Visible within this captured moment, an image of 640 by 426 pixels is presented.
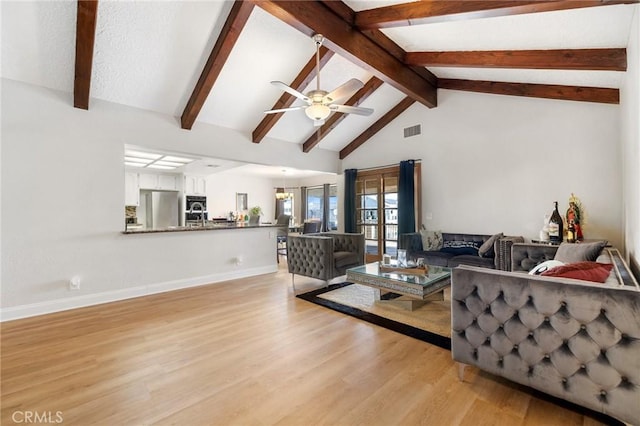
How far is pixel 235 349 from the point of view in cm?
251

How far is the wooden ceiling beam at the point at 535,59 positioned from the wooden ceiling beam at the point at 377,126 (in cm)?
176

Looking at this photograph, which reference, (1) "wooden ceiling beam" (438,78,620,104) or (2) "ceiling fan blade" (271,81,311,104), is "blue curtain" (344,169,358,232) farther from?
(2) "ceiling fan blade" (271,81,311,104)

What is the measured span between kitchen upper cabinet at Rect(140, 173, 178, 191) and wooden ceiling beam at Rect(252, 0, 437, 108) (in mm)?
6081

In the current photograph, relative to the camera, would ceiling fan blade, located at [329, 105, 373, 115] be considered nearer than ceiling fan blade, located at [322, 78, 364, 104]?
No

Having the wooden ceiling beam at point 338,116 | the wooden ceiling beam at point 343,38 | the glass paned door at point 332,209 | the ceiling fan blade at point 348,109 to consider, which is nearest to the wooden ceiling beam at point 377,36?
the wooden ceiling beam at point 343,38

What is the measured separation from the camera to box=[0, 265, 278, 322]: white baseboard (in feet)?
10.9

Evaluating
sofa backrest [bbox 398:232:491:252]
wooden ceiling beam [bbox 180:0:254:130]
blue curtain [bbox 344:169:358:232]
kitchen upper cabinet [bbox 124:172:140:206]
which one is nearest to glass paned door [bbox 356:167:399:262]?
blue curtain [bbox 344:169:358:232]

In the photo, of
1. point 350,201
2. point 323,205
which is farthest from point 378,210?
point 323,205

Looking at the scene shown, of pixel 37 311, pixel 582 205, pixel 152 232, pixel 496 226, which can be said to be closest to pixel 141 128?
pixel 152 232

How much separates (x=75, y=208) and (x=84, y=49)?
193cm

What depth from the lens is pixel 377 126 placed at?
637cm

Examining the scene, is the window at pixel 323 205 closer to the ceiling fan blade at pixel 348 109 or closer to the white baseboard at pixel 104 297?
the white baseboard at pixel 104 297

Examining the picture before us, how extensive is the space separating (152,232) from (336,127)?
403cm

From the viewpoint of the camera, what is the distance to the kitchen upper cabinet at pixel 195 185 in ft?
25.7
